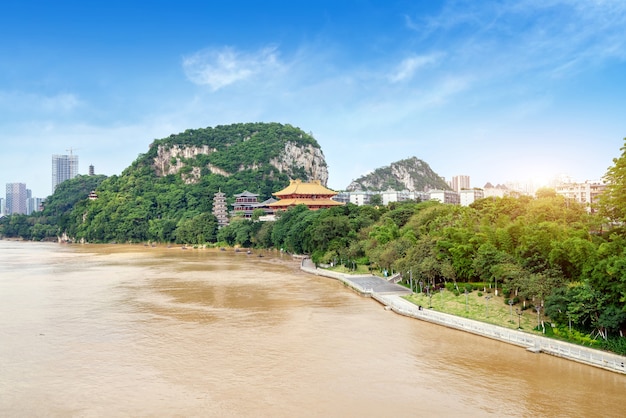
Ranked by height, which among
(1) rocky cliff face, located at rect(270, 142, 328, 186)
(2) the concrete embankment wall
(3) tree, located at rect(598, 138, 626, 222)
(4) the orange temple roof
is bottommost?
(2) the concrete embankment wall

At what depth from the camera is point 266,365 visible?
701 inches

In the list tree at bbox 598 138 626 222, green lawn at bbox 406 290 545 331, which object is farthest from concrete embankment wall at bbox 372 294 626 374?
tree at bbox 598 138 626 222

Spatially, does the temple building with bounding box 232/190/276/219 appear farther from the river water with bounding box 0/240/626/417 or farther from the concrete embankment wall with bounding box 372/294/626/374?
the concrete embankment wall with bounding box 372/294/626/374

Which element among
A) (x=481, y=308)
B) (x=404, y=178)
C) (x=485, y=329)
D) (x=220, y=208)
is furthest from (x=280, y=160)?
(x=485, y=329)

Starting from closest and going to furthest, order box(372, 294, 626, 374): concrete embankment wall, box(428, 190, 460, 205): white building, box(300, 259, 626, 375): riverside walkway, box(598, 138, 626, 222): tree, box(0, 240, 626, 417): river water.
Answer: box(0, 240, 626, 417): river water, box(372, 294, 626, 374): concrete embankment wall, box(300, 259, 626, 375): riverside walkway, box(598, 138, 626, 222): tree, box(428, 190, 460, 205): white building

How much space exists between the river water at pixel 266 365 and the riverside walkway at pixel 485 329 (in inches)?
13.7

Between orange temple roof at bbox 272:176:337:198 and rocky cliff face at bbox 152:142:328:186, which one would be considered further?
rocky cliff face at bbox 152:142:328:186

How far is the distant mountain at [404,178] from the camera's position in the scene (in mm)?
158500

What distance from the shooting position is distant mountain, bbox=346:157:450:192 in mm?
158500

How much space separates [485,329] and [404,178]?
147m

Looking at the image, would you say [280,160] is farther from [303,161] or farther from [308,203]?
[308,203]

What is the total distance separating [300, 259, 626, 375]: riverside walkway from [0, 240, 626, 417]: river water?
348 mm

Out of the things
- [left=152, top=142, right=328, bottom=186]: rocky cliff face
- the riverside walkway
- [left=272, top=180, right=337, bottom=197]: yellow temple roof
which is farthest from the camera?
[left=152, top=142, right=328, bottom=186]: rocky cliff face

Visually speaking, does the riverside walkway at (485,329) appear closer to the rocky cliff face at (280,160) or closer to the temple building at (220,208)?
the temple building at (220,208)
